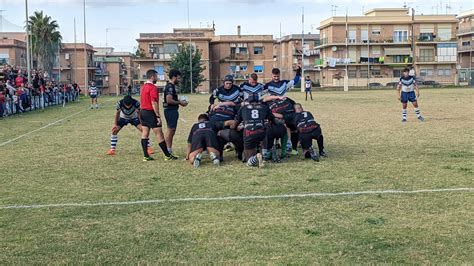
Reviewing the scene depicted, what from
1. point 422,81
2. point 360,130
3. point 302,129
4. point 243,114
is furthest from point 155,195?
point 422,81

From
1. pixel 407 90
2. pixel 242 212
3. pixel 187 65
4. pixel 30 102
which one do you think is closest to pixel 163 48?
pixel 187 65

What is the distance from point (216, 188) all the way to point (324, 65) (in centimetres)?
8870

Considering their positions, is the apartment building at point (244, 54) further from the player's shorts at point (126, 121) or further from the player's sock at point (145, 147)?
the player's sock at point (145, 147)

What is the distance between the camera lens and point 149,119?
497 inches

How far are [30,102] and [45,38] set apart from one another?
1891 inches

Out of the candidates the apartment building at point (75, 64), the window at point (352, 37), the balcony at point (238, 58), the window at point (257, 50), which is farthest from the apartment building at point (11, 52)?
the window at point (352, 37)

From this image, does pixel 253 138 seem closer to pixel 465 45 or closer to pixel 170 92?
A: pixel 170 92

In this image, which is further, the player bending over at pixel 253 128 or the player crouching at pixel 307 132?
the player crouching at pixel 307 132

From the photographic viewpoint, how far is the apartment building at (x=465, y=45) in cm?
9769

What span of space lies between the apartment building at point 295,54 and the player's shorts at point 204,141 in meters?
93.6

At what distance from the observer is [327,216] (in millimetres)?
7227

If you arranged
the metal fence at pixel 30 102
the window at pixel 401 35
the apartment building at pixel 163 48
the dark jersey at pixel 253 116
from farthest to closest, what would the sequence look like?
1. the window at pixel 401 35
2. the apartment building at pixel 163 48
3. the metal fence at pixel 30 102
4. the dark jersey at pixel 253 116

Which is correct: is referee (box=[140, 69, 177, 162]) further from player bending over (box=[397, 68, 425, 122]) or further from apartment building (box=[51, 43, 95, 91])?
apartment building (box=[51, 43, 95, 91])

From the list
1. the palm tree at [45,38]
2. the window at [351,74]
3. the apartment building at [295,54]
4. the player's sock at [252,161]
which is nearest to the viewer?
the player's sock at [252,161]
